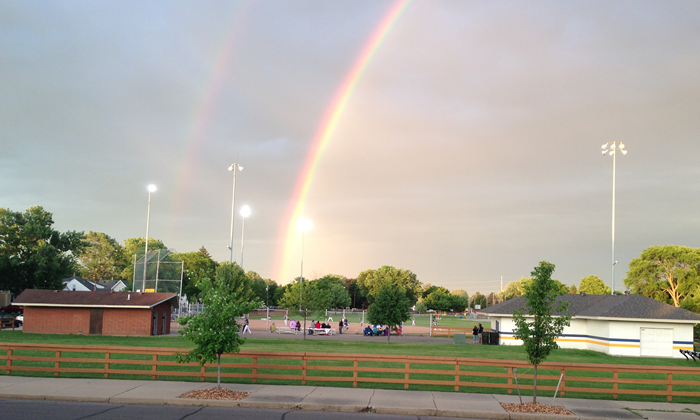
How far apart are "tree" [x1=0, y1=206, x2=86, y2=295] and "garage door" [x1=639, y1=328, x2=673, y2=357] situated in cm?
6676

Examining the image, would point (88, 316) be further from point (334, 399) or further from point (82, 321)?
point (334, 399)

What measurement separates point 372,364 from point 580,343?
89.3ft

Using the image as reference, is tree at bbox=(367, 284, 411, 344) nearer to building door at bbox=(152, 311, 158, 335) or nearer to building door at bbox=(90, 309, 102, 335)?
building door at bbox=(152, 311, 158, 335)

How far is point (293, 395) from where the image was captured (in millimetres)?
16719

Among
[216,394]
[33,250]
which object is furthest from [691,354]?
[33,250]

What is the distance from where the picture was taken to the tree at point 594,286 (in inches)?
4188

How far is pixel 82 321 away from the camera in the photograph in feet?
147

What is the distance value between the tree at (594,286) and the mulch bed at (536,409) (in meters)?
99.2

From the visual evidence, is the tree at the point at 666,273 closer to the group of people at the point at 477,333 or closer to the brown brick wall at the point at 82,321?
the group of people at the point at 477,333

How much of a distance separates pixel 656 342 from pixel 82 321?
45885 millimetres

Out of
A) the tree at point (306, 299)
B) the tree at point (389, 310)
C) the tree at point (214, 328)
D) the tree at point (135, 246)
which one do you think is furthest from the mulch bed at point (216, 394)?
the tree at point (135, 246)

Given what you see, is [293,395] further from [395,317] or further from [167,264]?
[167,264]

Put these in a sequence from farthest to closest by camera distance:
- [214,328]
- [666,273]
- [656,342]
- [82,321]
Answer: [666,273], [82,321], [656,342], [214,328]

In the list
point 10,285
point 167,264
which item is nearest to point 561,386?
point 167,264
